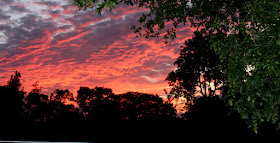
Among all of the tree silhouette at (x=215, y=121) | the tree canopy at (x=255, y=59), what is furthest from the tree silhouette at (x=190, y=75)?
the tree canopy at (x=255, y=59)

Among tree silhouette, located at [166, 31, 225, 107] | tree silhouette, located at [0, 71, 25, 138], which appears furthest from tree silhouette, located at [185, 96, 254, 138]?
tree silhouette, located at [0, 71, 25, 138]

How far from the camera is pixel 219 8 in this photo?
12.0 m

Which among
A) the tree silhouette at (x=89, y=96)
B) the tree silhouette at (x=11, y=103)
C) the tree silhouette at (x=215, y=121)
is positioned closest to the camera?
the tree silhouette at (x=215, y=121)

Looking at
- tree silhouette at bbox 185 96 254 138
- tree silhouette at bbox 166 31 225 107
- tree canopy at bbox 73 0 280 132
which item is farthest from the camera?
tree silhouette at bbox 166 31 225 107

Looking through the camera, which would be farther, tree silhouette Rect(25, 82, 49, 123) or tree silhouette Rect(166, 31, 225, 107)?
tree silhouette Rect(25, 82, 49, 123)

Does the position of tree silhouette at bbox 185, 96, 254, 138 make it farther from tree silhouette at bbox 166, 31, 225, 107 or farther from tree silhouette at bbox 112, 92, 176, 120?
tree silhouette at bbox 112, 92, 176, 120

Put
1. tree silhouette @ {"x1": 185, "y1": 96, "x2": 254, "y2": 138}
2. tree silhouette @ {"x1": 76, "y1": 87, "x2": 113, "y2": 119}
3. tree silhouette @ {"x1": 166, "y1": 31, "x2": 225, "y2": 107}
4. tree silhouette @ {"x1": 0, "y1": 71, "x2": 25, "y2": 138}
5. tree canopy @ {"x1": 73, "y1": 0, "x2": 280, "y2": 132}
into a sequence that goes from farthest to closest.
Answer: tree silhouette @ {"x1": 76, "y1": 87, "x2": 113, "y2": 119} → tree silhouette @ {"x1": 0, "y1": 71, "x2": 25, "y2": 138} → tree silhouette @ {"x1": 166, "y1": 31, "x2": 225, "y2": 107} → tree silhouette @ {"x1": 185, "y1": 96, "x2": 254, "y2": 138} → tree canopy @ {"x1": 73, "y1": 0, "x2": 280, "y2": 132}

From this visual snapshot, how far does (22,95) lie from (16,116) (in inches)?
176

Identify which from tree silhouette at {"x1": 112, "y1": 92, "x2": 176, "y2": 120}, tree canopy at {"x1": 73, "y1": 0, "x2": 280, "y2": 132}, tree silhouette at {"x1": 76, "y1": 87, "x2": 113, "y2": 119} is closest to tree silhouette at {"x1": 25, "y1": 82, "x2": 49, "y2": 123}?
tree silhouette at {"x1": 76, "y1": 87, "x2": 113, "y2": 119}

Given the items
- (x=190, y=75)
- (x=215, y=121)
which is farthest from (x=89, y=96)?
(x=215, y=121)

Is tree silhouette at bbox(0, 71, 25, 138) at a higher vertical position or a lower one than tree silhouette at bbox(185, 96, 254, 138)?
higher

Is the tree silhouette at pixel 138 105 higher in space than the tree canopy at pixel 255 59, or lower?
higher

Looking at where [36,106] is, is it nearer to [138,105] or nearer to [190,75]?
[138,105]

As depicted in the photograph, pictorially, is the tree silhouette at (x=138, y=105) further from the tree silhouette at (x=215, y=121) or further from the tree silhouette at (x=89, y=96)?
Result: the tree silhouette at (x=215, y=121)
